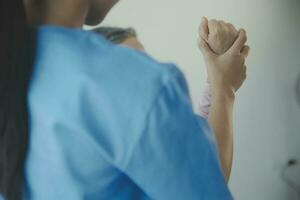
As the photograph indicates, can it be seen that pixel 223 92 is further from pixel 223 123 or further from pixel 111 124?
pixel 111 124

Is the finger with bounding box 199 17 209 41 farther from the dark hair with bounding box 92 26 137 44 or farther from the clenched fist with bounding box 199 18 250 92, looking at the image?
the dark hair with bounding box 92 26 137 44

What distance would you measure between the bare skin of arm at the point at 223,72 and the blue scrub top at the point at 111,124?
120mm

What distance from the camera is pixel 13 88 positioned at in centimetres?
45

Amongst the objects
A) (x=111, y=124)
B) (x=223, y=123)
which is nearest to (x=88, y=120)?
(x=111, y=124)

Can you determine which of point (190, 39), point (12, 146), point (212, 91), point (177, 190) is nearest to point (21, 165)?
point (12, 146)

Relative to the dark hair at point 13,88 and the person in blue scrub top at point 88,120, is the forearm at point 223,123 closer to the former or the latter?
the person in blue scrub top at point 88,120

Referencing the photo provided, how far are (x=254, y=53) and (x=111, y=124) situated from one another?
0.72 m

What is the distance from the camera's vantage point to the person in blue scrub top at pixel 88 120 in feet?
1.44

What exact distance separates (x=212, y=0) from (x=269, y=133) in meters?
0.38

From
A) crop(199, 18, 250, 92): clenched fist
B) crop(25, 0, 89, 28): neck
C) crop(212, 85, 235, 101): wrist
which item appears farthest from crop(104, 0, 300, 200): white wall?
crop(25, 0, 89, 28): neck

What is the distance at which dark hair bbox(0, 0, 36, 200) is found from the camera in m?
0.44

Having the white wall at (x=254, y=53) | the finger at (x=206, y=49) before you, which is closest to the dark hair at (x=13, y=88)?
the finger at (x=206, y=49)

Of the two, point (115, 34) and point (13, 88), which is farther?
point (115, 34)

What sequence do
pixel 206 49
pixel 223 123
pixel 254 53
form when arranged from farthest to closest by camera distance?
1. pixel 254 53
2. pixel 206 49
3. pixel 223 123
